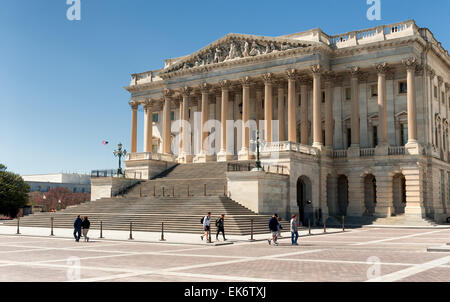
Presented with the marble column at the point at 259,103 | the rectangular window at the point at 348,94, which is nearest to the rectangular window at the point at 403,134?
the rectangular window at the point at 348,94

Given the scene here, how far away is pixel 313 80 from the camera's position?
5569cm

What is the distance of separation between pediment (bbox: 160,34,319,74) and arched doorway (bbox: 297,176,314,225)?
14866 millimetres

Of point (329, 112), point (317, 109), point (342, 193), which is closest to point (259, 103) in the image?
point (329, 112)

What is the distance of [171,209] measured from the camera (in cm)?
4275

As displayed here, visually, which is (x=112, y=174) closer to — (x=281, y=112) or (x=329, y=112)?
(x=281, y=112)

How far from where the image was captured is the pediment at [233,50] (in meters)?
56.8

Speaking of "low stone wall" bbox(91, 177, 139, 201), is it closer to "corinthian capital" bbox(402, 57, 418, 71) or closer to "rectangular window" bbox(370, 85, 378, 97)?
"rectangular window" bbox(370, 85, 378, 97)

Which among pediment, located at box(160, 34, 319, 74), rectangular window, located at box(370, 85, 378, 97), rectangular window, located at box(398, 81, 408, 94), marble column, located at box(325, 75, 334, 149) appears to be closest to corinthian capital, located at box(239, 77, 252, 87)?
pediment, located at box(160, 34, 319, 74)

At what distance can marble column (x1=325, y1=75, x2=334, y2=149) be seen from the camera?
5616 centimetres

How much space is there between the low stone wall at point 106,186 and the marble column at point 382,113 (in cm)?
2768

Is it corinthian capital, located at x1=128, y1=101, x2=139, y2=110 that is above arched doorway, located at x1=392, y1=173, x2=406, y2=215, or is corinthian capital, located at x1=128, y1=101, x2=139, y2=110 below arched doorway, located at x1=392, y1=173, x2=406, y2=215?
above

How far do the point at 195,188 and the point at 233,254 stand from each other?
83.9 feet
